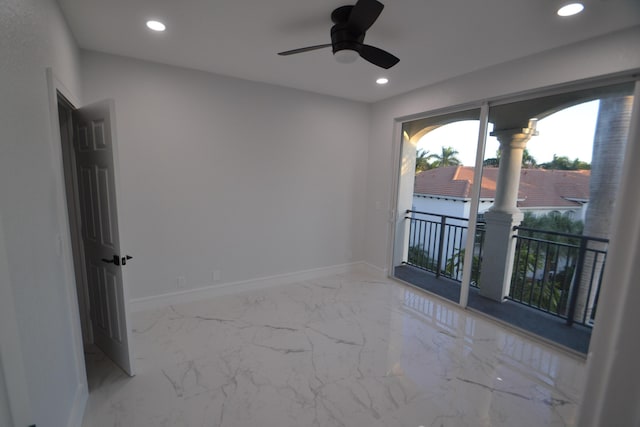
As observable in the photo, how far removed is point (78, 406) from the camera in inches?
70.7

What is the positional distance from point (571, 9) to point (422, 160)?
2205mm

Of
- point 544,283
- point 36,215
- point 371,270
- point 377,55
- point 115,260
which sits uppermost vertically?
point 377,55

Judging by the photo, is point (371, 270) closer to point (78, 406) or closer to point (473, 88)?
point (473, 88)

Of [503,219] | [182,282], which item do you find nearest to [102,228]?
[182,282]

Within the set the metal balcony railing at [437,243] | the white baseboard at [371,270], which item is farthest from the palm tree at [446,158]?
the white baseboard at [371,270]

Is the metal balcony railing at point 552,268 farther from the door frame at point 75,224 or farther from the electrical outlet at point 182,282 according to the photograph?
the door frame at point 75,224

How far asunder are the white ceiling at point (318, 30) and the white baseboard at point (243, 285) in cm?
225

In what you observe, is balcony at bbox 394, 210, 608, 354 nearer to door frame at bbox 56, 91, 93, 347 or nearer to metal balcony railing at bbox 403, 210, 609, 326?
metal balcony railing at bbox 403, 210, 609, 326

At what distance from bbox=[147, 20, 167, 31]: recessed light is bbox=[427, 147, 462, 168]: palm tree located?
3.08m

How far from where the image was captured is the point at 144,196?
302 centimetres

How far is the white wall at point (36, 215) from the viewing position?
1.15 m

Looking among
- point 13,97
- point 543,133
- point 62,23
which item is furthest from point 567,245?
point 62,23

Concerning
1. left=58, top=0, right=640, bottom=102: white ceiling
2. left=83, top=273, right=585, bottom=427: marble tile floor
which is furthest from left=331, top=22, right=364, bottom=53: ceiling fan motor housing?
left=83, top=273, right=585, bottom=427: marble tile floor

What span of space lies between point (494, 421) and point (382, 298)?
6.01 ft
